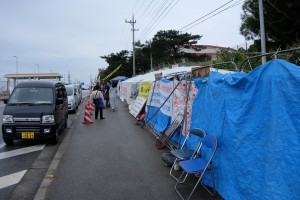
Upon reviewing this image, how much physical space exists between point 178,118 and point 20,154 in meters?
4.32

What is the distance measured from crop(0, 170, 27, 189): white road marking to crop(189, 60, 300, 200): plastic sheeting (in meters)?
3.71

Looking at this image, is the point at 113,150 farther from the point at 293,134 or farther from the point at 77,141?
the point at 293,134

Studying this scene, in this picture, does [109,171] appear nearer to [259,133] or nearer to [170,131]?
[170,131]

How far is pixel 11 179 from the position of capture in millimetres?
5973

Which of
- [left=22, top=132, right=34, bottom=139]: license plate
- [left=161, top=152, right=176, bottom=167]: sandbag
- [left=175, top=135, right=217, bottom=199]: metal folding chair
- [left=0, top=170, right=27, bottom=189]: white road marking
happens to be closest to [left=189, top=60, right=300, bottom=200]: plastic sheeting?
[left=175, top=135, right=217, bottom=199]: metal folding chair

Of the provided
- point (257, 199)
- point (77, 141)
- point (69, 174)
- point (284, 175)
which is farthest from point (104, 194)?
point (77, 141)

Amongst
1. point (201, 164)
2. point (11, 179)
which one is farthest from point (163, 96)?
point (11, 179)

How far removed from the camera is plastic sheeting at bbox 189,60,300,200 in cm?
339

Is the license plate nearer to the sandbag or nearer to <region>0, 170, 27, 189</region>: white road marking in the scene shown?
<region>0, 170, 27, 189</region>: white road marking

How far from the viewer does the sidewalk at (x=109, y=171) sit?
17.0ft

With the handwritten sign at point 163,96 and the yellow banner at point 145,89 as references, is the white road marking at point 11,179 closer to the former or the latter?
the handwritten sign at point 163,96

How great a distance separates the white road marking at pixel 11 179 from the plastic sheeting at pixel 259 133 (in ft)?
12.2

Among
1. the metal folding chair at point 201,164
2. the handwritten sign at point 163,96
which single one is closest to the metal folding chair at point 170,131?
the handwritten sign at point 163,96

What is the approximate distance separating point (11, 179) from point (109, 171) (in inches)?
76.3
